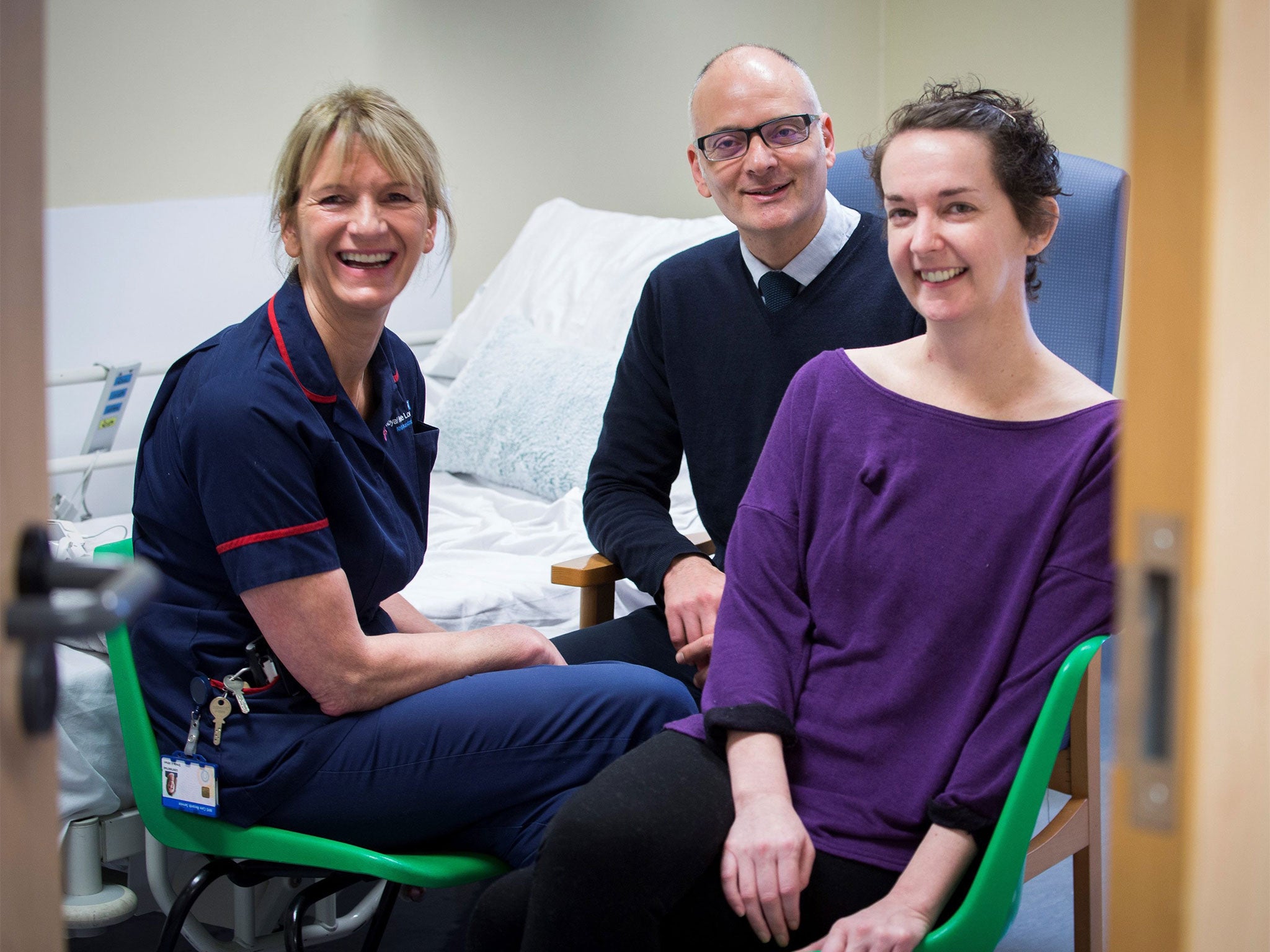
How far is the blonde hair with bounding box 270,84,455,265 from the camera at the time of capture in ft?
4.86

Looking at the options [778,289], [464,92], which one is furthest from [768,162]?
[464,92]

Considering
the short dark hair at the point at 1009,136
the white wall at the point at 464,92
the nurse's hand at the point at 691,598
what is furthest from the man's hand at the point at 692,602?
the white wall at the point at 464,92

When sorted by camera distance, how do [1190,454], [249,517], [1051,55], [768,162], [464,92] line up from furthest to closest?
[1051,55], [464,92], [768,162], [249,517], [1190,454]

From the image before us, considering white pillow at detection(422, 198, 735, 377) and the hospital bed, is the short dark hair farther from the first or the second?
white pillow at detection(422, 198, 735, 377)

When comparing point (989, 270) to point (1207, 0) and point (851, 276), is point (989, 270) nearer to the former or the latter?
point (851, 276)

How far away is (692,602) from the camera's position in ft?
5.56

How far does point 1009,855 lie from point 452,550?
141 cm

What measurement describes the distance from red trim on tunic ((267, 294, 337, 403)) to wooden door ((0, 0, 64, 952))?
2.34 ft

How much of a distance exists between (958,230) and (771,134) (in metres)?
0.51

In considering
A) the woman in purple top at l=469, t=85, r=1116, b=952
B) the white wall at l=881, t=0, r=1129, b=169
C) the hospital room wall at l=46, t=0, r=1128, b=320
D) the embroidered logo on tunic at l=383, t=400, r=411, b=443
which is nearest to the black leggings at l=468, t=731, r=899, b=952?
the woman in purple top at l=469, t=85, r=1116, b=952

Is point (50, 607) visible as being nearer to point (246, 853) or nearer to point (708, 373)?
point (246, 853)

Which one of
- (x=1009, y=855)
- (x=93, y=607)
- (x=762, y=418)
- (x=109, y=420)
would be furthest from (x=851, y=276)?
(x=109, y=420)

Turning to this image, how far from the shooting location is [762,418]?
1793mm

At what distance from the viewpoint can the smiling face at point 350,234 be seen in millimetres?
1479
